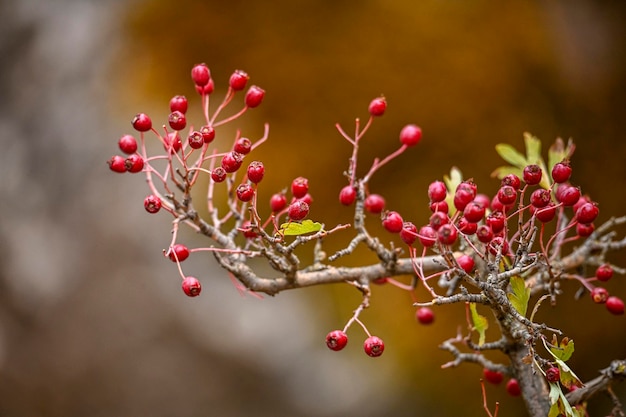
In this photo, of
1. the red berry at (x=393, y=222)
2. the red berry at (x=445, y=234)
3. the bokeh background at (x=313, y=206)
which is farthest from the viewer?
the bokeh background at (x=313, y=206)

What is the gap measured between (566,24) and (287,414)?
112 cm

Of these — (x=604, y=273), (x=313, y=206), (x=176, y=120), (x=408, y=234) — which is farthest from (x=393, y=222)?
(x=313, y=206)

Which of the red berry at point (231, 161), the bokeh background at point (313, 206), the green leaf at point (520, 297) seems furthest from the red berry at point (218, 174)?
the bokeh background at point (313, 206)

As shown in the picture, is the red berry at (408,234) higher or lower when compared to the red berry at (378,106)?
lower

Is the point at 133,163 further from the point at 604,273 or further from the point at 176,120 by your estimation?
the point at 604,273

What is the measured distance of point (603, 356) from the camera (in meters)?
1.47

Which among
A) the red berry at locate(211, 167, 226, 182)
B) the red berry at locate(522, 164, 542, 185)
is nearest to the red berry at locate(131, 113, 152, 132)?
the red berry at locate(211, 167, 226, 182)

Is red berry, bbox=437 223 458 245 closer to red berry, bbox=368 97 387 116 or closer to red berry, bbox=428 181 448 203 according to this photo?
red berry, bbox=428 181 448 203

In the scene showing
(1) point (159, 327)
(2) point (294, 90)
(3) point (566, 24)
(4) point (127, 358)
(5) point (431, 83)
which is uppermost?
(3) point (566, 24)

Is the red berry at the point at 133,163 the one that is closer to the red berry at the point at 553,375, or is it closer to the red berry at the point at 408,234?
the red berry at the point at 408,234

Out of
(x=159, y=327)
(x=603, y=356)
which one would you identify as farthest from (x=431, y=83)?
(x=159, y=327)

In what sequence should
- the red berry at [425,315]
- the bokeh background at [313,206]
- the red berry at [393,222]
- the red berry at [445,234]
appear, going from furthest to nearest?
the bokeh background at [313,206], the red berry at [425,315], the red berry at [393,222], the red berry at [445,234]

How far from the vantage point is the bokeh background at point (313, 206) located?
1446mm

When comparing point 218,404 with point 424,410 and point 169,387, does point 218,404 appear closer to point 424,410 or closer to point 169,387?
point 169,387
